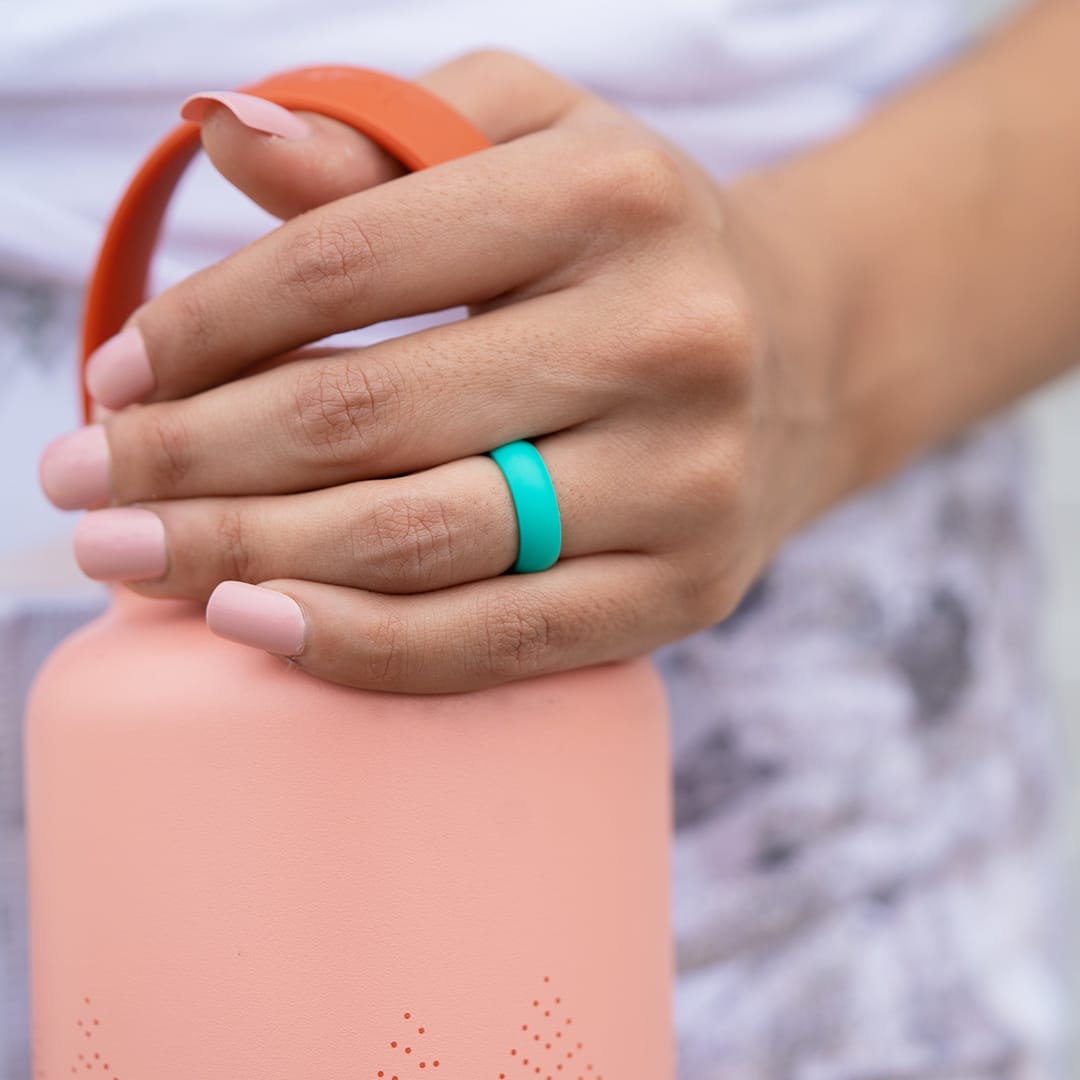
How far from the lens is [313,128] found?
1.30 feet

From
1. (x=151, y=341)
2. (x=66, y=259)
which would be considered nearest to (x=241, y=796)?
(x=151, y=341)

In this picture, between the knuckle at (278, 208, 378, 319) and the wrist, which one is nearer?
the knuckle at (278, 208, 378, 319)

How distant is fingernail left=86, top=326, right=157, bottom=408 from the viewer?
408 mm

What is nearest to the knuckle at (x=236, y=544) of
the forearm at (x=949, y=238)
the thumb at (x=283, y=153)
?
the thumb at (x=283, y=153)

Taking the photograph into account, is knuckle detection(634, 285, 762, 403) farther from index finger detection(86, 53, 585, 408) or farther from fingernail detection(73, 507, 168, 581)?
fingernail detection(73, 507, 168, 581)

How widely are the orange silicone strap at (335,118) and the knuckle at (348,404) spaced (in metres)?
0.07

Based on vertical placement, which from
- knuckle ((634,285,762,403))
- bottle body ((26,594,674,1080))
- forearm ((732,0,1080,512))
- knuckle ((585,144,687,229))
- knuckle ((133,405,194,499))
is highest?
forearm ((732,0,1080,512))

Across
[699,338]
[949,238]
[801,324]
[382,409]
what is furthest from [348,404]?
[949,238]

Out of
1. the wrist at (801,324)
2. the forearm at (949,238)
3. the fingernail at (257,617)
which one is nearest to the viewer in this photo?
the fingernail at (257,617)

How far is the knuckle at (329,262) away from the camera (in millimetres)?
376

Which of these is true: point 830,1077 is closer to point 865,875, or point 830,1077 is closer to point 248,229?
point 865,875

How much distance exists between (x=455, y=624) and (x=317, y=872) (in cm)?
8

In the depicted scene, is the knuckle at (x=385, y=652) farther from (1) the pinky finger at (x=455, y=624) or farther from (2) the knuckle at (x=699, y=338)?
(2) the knuckle at (x=699, y=338)

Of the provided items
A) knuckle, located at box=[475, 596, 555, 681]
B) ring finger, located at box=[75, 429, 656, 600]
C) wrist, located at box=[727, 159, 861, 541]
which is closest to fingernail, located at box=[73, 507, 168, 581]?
ring finger, located at box=[75, 429, 656, 600]
